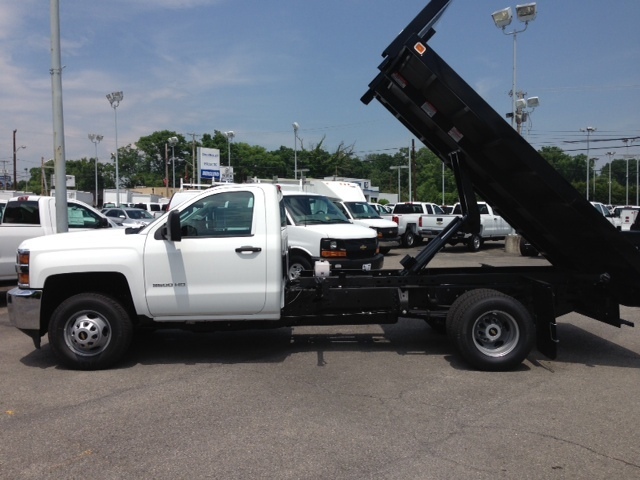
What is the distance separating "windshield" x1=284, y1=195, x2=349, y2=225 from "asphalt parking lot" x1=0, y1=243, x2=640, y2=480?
435cm

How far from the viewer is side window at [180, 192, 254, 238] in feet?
21.0

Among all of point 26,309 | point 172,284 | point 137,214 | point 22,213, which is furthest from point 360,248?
point 137,214

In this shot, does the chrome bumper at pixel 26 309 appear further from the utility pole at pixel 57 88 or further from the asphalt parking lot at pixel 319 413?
the utility pole at pixel 57 88

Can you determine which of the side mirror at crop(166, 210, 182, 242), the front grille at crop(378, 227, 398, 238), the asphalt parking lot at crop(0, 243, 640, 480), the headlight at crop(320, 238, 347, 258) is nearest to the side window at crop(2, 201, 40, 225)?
the asphalt parking lot at crop(0, 243, 640, 480)

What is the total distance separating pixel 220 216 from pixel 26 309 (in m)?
2.29

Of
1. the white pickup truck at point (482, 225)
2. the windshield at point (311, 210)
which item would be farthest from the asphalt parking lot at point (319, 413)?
the white pickup truck at point (482, 225)

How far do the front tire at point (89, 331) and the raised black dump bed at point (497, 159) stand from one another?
397 cm

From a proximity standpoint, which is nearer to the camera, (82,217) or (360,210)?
(82,217)

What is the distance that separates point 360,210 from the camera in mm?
21844

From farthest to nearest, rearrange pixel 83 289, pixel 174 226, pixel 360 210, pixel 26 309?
pixel 360 210 → pixel 83 289 → pixel 26 309 → pixel 174 226

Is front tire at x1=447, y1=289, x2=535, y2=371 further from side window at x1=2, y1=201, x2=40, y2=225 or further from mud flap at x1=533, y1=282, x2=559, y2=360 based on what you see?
side window at x1=2, y1=201, x2=40, y2=225

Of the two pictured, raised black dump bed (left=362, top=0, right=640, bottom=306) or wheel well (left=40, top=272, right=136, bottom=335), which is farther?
wheel well (left=40, top=272, right=136, bottom=335)

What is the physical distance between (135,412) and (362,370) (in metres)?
2.45

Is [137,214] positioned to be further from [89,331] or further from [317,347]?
[89,331]
